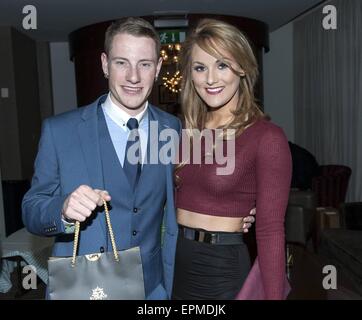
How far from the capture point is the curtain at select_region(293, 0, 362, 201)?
274 inches

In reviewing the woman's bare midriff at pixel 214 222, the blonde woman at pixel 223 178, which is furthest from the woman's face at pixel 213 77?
the woman's bare midriff at pixel 214 222

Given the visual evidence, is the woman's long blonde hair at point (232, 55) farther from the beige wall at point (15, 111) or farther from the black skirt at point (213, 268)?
the beige wall at point (15, 111)

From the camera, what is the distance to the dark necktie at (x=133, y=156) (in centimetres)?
167

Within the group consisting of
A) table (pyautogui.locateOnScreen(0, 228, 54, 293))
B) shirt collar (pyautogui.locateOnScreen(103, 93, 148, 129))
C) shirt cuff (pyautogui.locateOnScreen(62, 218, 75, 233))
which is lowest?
table (pyautogui.locateOnScreen(0, 228, 54, 293))

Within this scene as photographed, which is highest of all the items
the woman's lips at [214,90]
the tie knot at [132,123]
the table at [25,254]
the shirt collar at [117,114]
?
the woman's lips at [214,90]

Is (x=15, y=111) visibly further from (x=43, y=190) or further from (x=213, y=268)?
(x=213, y=268)

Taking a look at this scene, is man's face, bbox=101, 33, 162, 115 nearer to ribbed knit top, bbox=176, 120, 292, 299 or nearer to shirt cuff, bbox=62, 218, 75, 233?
ribbed knit top, bbox=176, 120, 292, 299

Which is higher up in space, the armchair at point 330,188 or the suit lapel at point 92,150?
the suit lapel at point 92,150

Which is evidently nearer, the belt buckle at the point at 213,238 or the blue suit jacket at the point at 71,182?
the blue suit jacket at the point at 71,182

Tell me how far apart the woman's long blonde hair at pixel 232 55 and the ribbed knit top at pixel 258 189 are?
10 cm

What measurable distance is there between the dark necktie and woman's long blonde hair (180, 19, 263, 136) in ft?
1.20

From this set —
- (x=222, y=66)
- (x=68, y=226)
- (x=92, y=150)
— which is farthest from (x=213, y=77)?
(x=68, y=226)

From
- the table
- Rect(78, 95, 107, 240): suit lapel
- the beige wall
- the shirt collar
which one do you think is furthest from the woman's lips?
the beige wall

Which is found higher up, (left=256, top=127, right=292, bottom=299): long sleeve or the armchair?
(left=256, top=127, right=292, bottom=299): long sleeve
